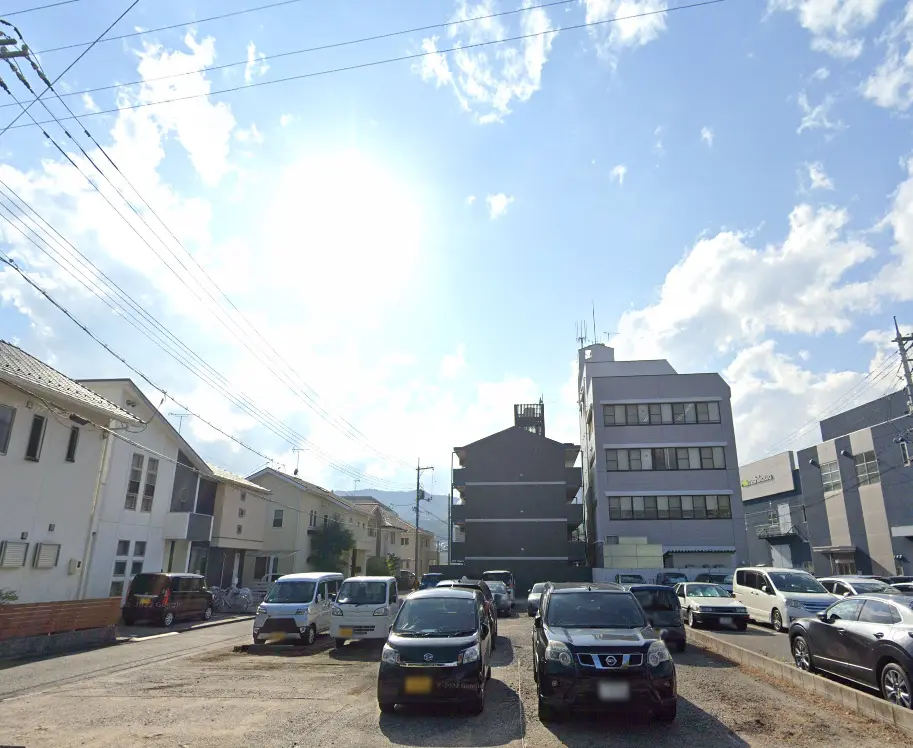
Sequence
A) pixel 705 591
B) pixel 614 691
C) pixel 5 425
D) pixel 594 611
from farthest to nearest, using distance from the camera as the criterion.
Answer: pixel 705 591 → pixel 5 425 → pixel 594 611 → pixel 614 691

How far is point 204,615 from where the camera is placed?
23.8 metres

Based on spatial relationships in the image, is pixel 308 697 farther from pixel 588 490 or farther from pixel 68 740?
pixel 588 490

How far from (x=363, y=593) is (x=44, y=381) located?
1224cm

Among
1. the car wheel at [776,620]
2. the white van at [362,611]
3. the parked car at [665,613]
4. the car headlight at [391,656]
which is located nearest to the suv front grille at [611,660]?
the car headlight at [391,656]

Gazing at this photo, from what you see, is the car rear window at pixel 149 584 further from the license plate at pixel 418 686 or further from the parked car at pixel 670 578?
the parked car at pixel 670 578

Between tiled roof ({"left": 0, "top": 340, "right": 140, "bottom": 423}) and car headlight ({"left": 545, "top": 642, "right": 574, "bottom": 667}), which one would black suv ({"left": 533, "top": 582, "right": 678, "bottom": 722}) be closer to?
car headlight ({"left": 545, "top": 642, "right": 574, "bottom": 667})

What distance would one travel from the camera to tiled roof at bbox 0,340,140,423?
17406 millimetres

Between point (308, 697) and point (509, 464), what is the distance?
39173mm

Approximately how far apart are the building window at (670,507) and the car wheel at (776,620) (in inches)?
1028

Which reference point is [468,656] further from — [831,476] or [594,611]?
[831,476]

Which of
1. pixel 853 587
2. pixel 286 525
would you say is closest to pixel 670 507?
pixel 853 587

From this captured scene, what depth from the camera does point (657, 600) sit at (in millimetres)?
14398

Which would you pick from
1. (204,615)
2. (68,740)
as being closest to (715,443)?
(204,615)

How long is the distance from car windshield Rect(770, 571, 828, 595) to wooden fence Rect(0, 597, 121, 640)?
2012 cm
